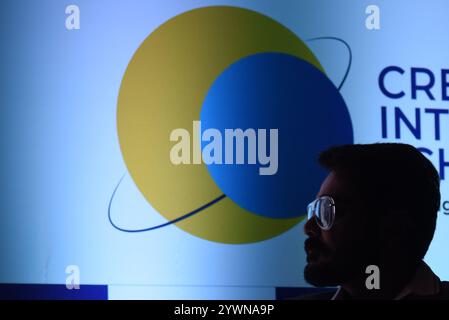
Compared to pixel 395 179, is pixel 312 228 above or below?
below

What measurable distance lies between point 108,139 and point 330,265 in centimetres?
84

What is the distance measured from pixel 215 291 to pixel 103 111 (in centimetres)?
70

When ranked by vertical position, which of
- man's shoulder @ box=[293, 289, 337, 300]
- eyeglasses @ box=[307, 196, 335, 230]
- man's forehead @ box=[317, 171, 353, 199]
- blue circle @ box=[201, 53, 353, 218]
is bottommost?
man's shoulder @ box=[293, 289, 337, 300]

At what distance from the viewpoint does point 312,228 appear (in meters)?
2.51

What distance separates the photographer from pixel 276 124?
8.35ft

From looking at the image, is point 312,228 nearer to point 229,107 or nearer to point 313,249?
point 313,249

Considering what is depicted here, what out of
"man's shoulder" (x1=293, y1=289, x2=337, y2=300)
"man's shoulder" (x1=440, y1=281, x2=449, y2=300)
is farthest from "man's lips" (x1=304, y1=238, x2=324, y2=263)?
"man's shoulder" (x1=440, y1=281, x2=449, y2=300)

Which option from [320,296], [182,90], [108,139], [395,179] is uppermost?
[182,90]

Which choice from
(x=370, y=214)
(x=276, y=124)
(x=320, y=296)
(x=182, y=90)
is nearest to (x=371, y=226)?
(x=370, y=214)

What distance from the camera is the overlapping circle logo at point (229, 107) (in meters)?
2.52

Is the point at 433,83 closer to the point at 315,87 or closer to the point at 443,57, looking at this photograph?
the point at 443,57

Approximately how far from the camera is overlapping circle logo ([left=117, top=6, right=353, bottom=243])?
2518 mm

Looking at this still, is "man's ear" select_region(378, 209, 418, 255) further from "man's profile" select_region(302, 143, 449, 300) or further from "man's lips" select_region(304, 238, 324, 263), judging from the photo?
"man's lips" select_region(304, 238, 324, 263)

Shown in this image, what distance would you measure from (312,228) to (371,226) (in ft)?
0.62
